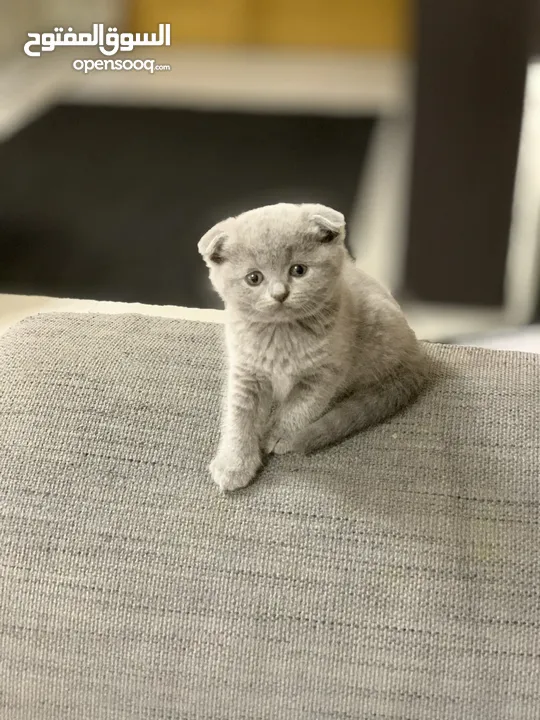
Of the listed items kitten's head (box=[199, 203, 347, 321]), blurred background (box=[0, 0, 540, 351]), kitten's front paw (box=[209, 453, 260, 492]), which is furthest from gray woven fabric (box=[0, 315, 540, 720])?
blurred background (box=[0, 0, 540, 351])

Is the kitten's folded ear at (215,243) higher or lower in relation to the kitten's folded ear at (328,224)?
lower

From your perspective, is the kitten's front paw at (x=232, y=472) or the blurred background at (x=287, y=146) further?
the blurred background at (x=287, y=146)

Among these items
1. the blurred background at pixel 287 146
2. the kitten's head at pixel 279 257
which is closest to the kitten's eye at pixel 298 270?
the kitten's head at pixel 279 257

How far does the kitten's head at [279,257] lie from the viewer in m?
0.81

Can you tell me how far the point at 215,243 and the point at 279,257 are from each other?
0.08 m

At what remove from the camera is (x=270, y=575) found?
797 millimetres

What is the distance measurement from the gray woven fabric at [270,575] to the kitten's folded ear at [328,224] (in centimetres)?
24

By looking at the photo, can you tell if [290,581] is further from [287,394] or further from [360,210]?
[360,210]

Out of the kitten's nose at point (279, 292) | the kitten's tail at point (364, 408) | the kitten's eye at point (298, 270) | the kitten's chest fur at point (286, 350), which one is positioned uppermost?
the kitten's eye at point (298, 270)

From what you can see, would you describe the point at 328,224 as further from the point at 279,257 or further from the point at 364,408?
the point at 364,408

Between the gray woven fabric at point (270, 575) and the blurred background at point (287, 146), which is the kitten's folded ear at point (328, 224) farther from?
the blurred background at point (287, 146)

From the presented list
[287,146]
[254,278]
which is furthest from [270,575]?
[287,146]

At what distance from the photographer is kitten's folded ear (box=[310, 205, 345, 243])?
82 centimetres

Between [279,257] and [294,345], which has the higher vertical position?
[279,257]
